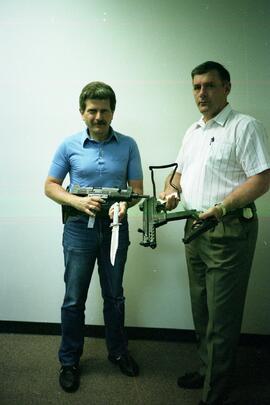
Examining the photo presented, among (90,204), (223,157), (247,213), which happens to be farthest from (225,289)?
(90,204)

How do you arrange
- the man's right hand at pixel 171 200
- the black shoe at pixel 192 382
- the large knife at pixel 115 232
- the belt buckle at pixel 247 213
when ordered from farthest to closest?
the black shoe at pixel 192 382, the man's right hand at pixel 171 200, the belt buckle at pixel 247 213, the large knife at pixel 115 232

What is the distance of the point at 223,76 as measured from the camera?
1436 mm

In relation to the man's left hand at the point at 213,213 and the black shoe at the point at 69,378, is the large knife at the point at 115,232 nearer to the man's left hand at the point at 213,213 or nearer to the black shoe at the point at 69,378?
the man's left hand at the point at 213,213

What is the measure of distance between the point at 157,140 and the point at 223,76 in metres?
0.67

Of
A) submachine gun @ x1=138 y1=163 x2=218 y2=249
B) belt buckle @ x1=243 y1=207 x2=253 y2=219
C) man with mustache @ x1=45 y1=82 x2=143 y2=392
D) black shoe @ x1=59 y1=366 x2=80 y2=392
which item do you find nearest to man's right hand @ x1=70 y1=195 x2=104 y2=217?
man with mustache @ x1=45 y1=82 x2=143 y2=392

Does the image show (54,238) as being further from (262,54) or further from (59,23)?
(262,54)

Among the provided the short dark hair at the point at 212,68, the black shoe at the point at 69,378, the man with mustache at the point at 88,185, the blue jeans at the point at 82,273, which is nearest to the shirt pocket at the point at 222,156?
the short dark hair at the point at 212,68

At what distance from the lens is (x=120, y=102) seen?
6.62ft

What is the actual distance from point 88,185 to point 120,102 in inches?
28.1

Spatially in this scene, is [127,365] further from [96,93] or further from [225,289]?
[96,93]

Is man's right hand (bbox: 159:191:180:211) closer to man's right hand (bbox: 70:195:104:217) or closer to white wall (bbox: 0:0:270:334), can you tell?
man's right hand (bbox: 70:195:104:217)

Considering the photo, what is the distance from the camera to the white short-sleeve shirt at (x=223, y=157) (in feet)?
4.39

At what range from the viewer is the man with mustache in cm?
159

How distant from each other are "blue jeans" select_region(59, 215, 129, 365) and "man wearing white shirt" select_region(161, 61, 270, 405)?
1.65ft
